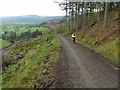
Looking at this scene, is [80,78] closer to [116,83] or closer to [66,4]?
[116,83]

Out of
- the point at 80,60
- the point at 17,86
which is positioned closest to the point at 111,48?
the point at 80,60

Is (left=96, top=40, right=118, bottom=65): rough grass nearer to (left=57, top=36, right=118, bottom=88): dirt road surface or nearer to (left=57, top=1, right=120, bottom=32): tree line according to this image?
(left=57, top=36, right=118, bottom=88): dirt road surface

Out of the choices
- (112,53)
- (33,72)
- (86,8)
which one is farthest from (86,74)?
(86,8)

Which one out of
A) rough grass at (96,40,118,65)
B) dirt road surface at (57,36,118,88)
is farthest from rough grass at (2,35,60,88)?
rough grass at (96,40,118,65)

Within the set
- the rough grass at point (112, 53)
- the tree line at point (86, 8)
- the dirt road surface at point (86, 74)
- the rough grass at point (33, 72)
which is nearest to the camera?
the dirt road surface at point (86, 74)

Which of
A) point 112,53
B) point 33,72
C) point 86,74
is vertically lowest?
point 33,72

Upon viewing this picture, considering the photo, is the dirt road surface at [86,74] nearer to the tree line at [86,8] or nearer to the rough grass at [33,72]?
the rough grass at [33,72]

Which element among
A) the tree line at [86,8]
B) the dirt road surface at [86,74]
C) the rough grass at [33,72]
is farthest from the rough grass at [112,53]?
the tree line at [86,8]

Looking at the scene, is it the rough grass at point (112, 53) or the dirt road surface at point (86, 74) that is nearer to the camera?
the dirt road surface at point (86, 74)

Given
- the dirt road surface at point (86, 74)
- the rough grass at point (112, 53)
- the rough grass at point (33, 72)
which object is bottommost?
the rough grass at point (33, 72)

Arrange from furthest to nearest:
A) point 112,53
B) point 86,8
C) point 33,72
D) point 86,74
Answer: point 86,8, point 112,53, point 33,72, point 86,74

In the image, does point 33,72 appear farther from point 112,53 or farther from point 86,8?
point 86,8

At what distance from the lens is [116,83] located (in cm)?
1423

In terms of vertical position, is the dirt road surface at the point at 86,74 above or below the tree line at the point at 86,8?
below
